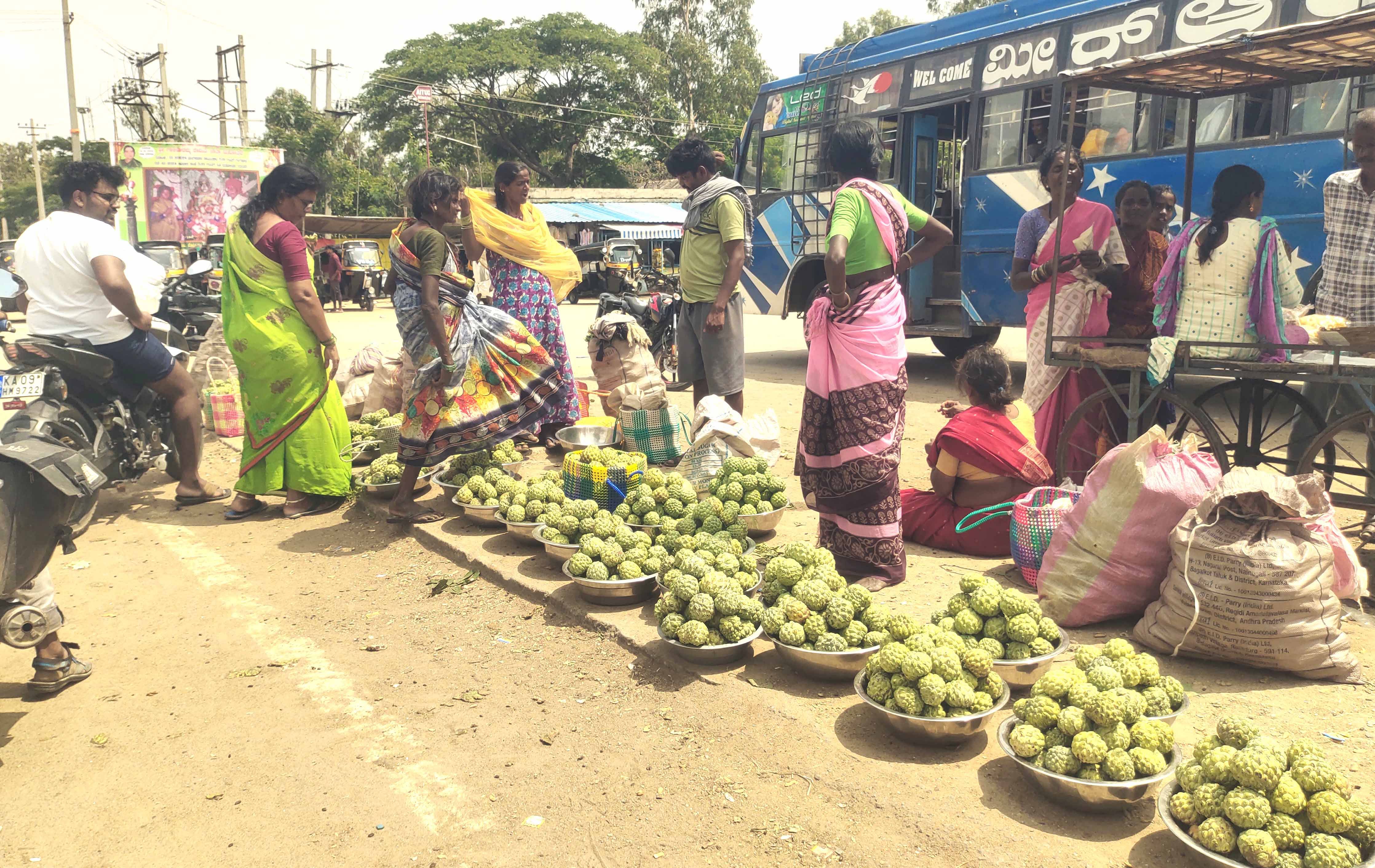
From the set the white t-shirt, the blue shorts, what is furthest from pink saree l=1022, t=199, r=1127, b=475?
the blue shorts

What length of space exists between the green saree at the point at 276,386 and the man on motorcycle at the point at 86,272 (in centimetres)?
55

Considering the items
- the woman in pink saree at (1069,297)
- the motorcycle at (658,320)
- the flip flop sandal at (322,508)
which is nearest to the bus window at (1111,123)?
the woman in pink saree at (1069,297)

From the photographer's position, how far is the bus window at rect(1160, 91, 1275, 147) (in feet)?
23.5

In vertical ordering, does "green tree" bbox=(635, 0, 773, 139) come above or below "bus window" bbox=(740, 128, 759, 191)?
above

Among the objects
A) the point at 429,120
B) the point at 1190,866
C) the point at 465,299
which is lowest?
the point at 1190,866

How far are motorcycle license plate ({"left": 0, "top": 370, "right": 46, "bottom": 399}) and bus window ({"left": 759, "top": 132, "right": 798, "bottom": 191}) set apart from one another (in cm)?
869

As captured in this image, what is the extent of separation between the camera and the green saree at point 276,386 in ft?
17.8

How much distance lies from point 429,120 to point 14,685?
132ft

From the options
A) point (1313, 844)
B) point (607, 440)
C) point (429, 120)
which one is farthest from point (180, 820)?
point (429, 120)

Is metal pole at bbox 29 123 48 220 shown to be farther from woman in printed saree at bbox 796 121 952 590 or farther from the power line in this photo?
woman in printed saree at bbox 796 121 952 590

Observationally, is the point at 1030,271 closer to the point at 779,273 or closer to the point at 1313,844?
the point at 1313,844

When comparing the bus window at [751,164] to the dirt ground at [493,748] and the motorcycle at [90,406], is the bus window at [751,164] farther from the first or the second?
the dirt ground at [493,748]

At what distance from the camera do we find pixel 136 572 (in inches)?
196

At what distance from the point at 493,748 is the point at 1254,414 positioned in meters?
4.04
